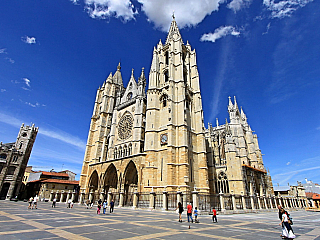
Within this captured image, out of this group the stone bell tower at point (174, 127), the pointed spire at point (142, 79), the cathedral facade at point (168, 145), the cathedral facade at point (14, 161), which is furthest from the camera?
the cathedral facade at point (14, 161)

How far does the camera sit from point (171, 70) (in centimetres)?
2741

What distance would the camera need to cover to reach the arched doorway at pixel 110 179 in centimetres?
2798

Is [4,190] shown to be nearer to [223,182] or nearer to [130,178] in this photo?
[130,178]

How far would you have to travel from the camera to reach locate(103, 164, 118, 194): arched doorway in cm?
2798

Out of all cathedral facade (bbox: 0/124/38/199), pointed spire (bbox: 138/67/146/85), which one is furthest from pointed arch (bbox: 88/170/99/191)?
pointed spire (bbox: 138/67/146/85)

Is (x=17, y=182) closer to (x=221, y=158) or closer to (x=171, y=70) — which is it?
(x=171, y=70)

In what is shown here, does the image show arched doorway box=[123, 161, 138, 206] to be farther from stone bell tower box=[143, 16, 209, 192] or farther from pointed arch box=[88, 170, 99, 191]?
pointed arch box=[88, 170, 99, 191]

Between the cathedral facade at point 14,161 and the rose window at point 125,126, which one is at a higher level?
the rose window at point 125,126

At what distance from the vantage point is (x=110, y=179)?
28500mm

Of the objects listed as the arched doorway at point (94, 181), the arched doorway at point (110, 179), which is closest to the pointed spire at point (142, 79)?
the arched doorway at point (110, 179)

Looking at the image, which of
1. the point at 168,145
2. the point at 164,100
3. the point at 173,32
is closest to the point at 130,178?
the point at 168,145

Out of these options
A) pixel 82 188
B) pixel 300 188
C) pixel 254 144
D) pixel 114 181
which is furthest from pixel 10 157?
pixel 300 188

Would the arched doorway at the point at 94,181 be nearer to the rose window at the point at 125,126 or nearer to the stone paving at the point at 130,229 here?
the rose window at the point at 125,126

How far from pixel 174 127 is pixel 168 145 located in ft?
9.07
